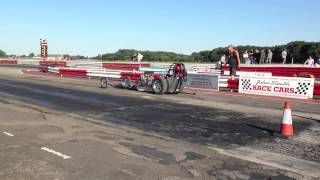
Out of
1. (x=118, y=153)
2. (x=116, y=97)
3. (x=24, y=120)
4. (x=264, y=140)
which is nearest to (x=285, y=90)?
(x=116, y=97)

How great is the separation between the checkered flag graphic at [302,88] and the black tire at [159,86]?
17.4ft

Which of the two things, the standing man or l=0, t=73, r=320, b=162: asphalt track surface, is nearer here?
l=0, t=73, r=320, b=162: asphalt track surface

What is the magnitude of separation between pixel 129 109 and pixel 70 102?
294cm

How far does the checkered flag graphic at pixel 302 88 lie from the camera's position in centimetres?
1800

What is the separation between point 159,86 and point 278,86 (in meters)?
4.93

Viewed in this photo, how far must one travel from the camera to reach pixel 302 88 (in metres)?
18.1

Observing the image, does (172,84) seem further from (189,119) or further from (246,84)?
(189,119)

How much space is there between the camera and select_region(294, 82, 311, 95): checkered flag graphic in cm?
1800

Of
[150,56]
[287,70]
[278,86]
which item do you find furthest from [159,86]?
[150,56]

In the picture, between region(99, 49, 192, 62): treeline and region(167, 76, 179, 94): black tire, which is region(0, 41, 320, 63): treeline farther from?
region(167, 76, 179, 94): black tire

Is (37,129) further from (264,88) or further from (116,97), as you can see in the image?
(264,88)

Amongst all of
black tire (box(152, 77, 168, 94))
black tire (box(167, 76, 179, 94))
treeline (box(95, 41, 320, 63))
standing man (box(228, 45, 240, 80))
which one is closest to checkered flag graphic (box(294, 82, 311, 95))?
standing man (box(228, 45, 240, 80))

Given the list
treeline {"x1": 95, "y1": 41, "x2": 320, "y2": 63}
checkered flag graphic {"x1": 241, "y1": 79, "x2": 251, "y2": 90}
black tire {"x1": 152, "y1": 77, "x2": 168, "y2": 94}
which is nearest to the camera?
black tire {"x1": 152, "y1": 77, "x2": 168, "y2": 94}

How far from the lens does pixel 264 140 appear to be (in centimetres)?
918
